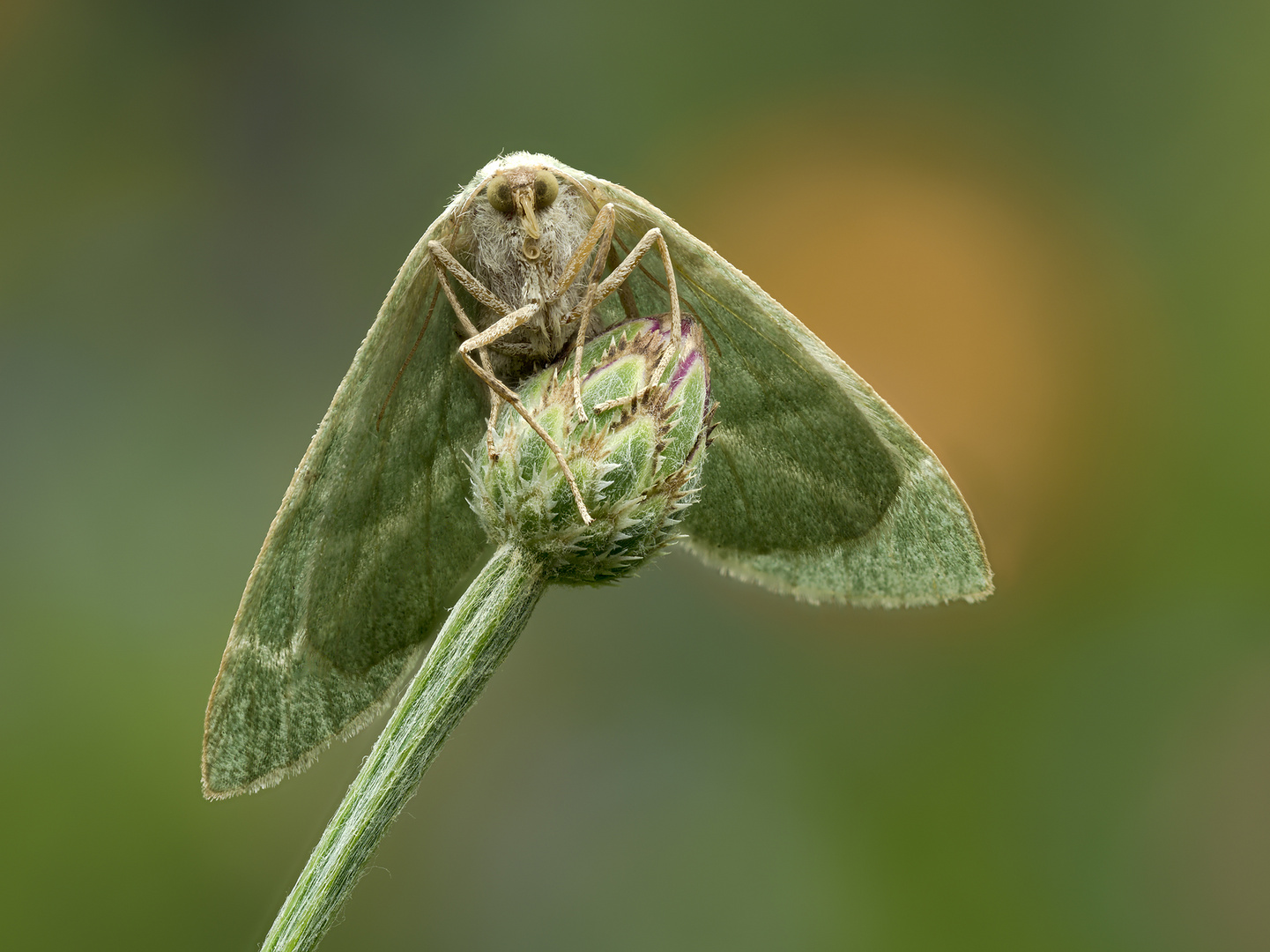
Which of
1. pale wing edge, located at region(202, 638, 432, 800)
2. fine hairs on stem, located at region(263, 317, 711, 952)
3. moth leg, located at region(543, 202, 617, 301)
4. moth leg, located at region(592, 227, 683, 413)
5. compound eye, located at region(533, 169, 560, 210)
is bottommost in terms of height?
pale wing edge, located at region(202, 638, 432, 800)

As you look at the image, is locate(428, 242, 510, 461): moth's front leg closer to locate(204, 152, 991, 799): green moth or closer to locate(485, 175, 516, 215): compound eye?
locate(204, 152, 991, 799): green moth

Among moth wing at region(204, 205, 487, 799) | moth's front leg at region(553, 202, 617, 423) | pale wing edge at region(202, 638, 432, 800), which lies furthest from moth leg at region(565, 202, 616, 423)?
pale wing edge at region(202, 638, 432, 800)

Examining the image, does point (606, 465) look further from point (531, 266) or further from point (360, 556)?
point (360, 556)

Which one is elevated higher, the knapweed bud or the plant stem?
the knapweed bud

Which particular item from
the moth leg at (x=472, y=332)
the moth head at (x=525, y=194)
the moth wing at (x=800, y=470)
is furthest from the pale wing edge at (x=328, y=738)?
the moth head at (x=525, y=194)

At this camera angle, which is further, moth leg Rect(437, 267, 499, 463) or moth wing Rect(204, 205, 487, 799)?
moth wing Rect(204, 205, 487, 799)

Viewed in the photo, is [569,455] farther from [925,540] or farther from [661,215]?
[925,540]

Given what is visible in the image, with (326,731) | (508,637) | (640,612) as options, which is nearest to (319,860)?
(508,637)

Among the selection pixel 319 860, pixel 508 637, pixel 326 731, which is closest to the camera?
pixel 319 860
